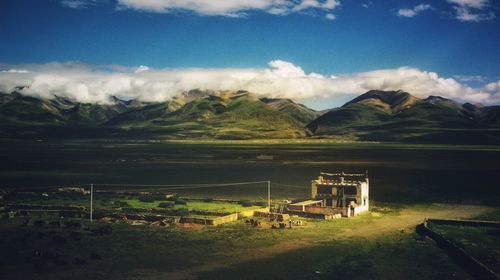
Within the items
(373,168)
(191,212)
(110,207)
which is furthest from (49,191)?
(373,168)

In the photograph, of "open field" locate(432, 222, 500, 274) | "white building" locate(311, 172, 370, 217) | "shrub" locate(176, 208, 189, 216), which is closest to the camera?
"open field" locate(432, 222, 500, 274)

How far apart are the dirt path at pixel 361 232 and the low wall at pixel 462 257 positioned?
5180mm

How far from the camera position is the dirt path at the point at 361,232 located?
38.7m

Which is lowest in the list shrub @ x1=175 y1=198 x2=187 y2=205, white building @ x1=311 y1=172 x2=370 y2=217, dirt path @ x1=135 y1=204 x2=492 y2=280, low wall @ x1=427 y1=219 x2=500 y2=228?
dirt path @ x1=135 y1=204 x2=492 y2=280

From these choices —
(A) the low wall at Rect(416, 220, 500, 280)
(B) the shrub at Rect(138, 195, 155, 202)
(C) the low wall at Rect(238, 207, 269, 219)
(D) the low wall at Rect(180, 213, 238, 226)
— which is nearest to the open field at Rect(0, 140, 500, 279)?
(A) the low wall at Rect(416, 220, 500, 280)

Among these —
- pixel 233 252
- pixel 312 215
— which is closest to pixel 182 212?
pixel 312 215

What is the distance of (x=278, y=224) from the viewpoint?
59.1 meters

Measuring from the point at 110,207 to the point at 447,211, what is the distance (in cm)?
4922

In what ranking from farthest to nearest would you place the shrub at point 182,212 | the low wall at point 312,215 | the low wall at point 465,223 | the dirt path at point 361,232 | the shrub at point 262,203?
the shrub at point 262,203, the shrub at point 182,212, the low wall at point 312,215, the low wall at point 465,223, the dirt path at point 361,232

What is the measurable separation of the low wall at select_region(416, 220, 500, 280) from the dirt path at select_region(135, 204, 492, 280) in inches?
204

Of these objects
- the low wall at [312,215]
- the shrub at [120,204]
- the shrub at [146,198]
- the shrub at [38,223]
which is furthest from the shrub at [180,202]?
the shrub at [38,223]

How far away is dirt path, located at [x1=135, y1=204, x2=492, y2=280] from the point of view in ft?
127

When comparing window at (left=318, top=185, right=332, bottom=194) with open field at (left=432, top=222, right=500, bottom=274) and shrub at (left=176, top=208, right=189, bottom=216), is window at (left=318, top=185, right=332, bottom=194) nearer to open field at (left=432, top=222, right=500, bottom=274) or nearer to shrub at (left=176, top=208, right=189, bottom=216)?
open field at (left=432, top=222, right=500, bottom=274)

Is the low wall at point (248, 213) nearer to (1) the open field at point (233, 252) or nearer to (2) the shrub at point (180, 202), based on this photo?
(1) the open field at point (233, 252)
